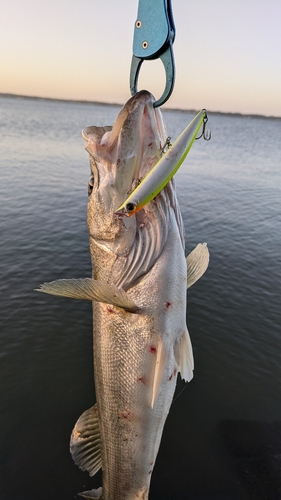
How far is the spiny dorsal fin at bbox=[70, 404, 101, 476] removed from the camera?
3.92m

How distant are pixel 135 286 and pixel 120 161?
1251mm

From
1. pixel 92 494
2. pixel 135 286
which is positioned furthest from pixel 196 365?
pixel 135 286

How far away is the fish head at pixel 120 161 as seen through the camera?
292 centimetres

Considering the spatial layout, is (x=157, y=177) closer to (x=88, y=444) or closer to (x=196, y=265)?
(x=196, y=265)

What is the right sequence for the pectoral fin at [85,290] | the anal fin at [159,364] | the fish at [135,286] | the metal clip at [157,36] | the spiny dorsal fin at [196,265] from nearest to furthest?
1. the metal clip at [157,36]
2. the pectoral fin at [85,290]
3. the fish at [135,286]
4. the anal fin at [159,364]
5. the spiny dorsal fin at [196,265]

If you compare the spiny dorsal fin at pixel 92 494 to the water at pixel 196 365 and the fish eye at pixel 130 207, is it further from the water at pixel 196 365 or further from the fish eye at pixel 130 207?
the water at pixel 196 365

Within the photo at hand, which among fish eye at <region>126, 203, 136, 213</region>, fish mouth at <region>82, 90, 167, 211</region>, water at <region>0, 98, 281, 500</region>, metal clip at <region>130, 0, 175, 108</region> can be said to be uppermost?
metal clip at <region>130, 0, 175, 108</region>

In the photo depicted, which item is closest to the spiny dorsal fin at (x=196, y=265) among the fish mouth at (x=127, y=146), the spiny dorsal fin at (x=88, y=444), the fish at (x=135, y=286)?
the fish at (x=135, y=286)

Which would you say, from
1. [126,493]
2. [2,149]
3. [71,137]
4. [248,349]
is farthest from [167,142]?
[71,137]

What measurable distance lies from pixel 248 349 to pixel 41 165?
28182 mm

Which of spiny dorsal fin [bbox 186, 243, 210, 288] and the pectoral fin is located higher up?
spiny dorsal fin [bbox 186, 243, 210, 288]

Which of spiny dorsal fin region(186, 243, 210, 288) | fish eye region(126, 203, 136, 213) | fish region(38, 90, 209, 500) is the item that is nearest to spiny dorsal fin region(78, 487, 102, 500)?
fish region(38, 90, 209, 500)

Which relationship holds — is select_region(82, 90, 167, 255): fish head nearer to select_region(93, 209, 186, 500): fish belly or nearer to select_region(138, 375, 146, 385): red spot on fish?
select_region(93, 209, 186, 500): fish belly

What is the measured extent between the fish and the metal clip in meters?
0.30
